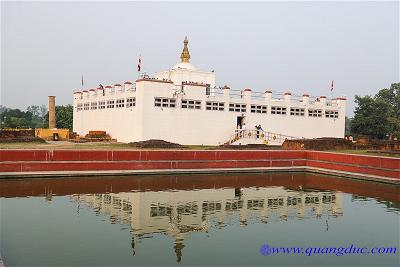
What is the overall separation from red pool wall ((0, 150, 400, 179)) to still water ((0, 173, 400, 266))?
97cm

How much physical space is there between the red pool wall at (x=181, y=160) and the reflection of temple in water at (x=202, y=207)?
452 centimetres

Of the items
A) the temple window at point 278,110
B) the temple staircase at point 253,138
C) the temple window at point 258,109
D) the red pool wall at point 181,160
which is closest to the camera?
the red pool wall at point 181,160

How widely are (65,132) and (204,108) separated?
44.1 feet

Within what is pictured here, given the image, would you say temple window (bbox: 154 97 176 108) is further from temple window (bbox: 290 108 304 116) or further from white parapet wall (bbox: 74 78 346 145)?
temple window (bbox: 290 108 304 116)

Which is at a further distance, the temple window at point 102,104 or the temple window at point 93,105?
the temple window at point 93,105

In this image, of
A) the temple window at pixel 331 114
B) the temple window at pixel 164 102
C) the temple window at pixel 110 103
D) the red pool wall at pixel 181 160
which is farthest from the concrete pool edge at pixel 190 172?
the temple window at pixel 331 114

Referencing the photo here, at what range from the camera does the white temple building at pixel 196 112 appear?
31391mm

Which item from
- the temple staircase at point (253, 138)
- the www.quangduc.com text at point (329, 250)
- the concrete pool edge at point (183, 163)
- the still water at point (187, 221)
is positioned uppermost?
the temple staircase at point (253, 138)

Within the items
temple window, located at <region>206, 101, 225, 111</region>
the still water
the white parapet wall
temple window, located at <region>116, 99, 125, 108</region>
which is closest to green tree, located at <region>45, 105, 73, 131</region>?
the white parapet wall

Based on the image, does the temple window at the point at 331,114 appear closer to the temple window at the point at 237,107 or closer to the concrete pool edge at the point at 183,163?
the temple window at the point at 237,107

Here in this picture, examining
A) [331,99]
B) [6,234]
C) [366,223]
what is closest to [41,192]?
[6,234]

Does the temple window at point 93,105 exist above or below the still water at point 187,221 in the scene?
above

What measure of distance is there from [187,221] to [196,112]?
20.5 metres

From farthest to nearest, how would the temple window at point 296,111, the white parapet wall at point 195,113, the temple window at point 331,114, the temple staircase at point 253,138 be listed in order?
1. the temple window at point 331,114
2. the temple window at point 296,111
3. the temple staircase at point 253,138
4. the white parapet wall at point 195,113
